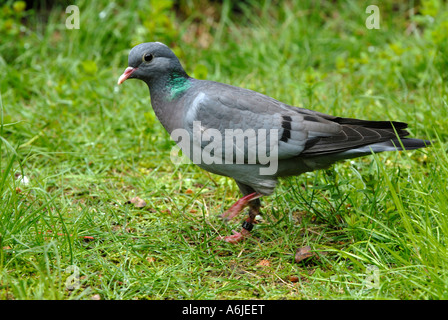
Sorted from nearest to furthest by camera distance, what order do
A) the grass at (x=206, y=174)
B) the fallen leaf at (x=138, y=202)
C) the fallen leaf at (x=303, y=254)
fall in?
the grass at (x=206, y=174) → the fallen leaf at (x=303, y=254) → the fallen leaf at (x=138, y=202)

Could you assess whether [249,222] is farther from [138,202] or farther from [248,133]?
[138,202]

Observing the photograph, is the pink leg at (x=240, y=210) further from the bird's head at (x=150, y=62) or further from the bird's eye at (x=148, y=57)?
the bird's eye at (x=148, y=57)

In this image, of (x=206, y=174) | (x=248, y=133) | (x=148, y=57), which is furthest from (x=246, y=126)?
(x=206, y=174)

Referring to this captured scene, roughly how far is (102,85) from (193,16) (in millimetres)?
1921

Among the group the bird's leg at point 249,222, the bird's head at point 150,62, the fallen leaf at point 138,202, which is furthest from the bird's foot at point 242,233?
the bird's head at point 150,62

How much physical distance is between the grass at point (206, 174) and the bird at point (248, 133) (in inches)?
9.4

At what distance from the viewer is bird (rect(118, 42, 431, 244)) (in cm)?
337

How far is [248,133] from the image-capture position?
3389mm

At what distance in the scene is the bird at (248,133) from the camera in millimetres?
3371
